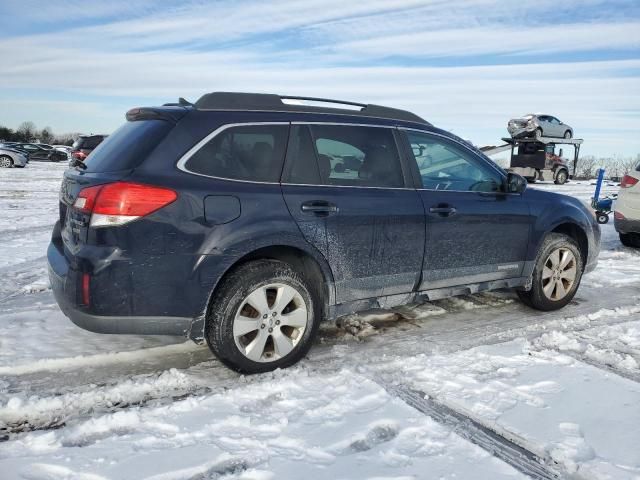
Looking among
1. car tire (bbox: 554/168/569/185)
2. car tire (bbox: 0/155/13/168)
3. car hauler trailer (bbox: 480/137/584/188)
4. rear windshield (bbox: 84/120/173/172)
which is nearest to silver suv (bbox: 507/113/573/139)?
car hauler trailer (bbox: 480/137/584/188)

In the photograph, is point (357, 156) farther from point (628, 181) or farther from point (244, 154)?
point (628, 181)

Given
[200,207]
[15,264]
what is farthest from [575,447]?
[15,264]

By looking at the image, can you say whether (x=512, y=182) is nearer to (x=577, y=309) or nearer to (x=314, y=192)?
(x=577, y=309)

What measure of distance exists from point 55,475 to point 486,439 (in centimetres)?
210

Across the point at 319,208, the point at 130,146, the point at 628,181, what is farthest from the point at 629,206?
the point at 130,146

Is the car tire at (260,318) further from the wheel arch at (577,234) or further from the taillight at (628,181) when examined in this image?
the taillight at (628,181)

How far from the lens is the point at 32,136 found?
2394 inches

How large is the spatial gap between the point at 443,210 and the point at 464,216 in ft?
0.78

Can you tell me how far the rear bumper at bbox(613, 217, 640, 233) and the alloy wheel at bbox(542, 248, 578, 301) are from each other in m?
3.79

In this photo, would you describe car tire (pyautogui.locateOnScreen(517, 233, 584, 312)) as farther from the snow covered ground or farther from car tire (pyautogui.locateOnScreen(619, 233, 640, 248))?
car tire (pyautogui.locateOnScreen(619, 233, 640, 248))

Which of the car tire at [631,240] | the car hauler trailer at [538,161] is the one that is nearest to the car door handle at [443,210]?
the car tire at [631,240]

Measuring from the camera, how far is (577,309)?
529 centimetres

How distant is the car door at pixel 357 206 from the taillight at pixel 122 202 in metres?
0.84

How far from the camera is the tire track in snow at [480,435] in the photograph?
264 centimetres
